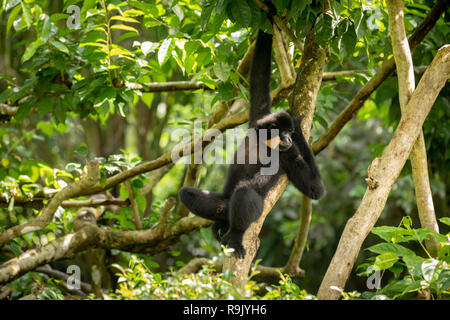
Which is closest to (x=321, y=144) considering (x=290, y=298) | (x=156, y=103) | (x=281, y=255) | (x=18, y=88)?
(x=290, y=298)

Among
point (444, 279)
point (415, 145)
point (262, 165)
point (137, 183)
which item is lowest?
point (444, 279)

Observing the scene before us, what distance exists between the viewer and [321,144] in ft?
17.2

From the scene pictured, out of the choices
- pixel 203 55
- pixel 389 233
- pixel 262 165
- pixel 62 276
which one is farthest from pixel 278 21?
pixel 62 276

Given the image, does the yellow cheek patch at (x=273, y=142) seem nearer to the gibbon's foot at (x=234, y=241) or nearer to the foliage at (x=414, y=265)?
the gibbon's foot at (x=234, y=241)

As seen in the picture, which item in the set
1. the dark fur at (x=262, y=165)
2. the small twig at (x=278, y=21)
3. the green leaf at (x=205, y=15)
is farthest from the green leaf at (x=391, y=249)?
the green leaf at (x=205, y=15)

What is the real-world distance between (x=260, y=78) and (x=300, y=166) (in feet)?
3.06

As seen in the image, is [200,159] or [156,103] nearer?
[200,159]

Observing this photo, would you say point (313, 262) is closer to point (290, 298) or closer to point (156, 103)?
point (156, 103)

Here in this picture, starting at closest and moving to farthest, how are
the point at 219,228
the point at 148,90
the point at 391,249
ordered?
the point at 391,249
the point at 148,90
the point at 219,228

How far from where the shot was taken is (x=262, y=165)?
4906 millimetres

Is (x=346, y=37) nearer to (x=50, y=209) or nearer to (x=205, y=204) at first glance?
(x=205, y=204)

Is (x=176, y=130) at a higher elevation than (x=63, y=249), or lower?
higher

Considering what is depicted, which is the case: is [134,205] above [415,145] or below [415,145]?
below

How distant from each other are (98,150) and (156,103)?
1328mm
